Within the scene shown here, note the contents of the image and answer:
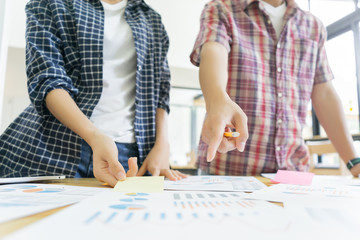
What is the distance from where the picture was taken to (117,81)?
0.75 m

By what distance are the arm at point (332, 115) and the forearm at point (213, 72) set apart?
16.7 inches

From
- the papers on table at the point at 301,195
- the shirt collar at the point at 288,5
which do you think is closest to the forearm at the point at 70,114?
the papers on table at the point at 301,195

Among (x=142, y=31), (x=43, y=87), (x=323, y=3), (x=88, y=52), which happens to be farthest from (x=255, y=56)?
(x=323, y=3)

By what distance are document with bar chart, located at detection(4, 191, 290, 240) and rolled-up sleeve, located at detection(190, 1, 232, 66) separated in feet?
1.76

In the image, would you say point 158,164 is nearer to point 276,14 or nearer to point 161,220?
point 161,220

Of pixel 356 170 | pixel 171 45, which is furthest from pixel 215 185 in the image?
pixel 171 45

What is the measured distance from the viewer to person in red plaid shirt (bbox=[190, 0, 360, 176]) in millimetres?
780

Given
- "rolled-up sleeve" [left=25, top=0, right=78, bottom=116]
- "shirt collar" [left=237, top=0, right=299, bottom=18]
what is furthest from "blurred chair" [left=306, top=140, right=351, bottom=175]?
"rolled-up sleeve" [left=25, top=0, right=78, bottom=116]

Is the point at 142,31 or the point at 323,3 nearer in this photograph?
the point at 142,31

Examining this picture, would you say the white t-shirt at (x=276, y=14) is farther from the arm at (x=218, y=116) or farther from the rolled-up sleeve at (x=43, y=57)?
the rolled-up sleeve at (x=43, y=57)

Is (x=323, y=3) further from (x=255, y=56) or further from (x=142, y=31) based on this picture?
(x=142, y=31)

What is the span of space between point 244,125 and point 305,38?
1.93 feet

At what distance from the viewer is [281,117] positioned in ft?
2.61

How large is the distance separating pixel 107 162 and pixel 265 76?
557 millimetres
